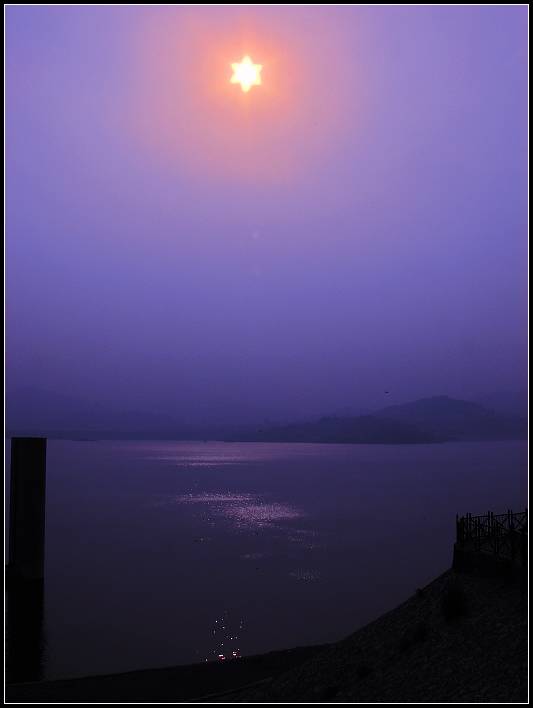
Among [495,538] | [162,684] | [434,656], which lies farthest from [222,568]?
[434,656]

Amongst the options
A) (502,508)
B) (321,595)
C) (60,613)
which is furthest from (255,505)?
(60,613)

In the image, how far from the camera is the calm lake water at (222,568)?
158ft

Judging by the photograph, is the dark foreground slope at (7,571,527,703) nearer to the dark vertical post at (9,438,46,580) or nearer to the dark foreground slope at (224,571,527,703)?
the dark foreground slope at (224,571,527,703)

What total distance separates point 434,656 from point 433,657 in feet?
0.15

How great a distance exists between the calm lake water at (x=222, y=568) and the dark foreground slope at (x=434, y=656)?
77.2ft

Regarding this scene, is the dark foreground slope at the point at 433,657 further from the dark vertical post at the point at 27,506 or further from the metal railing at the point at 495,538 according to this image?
the dark vertical post at the point at 27,506

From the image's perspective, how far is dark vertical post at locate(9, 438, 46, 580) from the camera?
Answer: 55.8m

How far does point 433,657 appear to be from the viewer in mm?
19031

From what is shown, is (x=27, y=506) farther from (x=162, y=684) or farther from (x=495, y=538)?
(x=495, y=538)

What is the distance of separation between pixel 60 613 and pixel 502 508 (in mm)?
91845

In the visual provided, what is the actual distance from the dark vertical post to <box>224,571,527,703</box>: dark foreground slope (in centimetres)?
3635

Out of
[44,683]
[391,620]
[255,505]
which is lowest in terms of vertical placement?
[255,505]

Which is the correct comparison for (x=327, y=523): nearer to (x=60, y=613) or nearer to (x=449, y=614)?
(x=60, y=613)

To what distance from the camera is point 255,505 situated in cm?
13338
